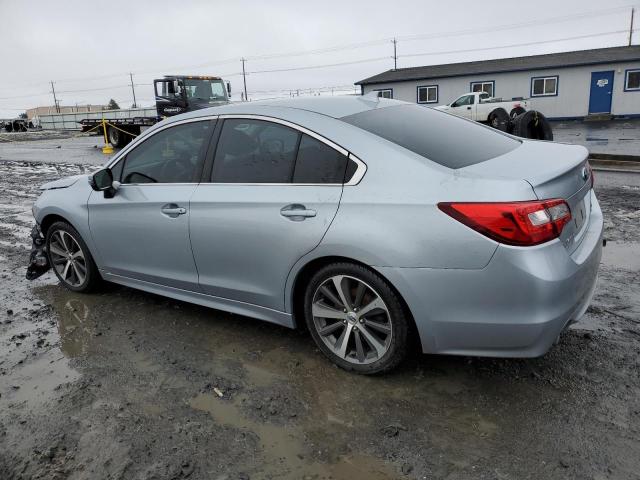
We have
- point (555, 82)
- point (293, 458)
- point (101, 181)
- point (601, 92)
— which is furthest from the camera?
point (555, 82)

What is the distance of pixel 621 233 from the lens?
6062 millimetres

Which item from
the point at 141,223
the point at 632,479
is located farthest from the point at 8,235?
the point at 632,479

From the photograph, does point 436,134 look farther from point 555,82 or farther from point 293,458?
point 555,82

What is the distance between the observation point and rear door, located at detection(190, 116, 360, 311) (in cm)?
324

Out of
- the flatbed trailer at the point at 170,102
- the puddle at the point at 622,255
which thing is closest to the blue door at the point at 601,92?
the flatbed trailer at the point at 170,102

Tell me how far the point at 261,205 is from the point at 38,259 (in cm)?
303

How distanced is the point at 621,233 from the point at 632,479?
438cm

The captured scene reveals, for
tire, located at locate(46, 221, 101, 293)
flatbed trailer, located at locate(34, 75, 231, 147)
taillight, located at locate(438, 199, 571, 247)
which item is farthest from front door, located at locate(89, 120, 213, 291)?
flatbed trailer, located at locate(34, 75, 231, 147)

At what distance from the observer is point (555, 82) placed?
31.4 m

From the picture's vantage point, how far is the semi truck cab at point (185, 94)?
2034cm

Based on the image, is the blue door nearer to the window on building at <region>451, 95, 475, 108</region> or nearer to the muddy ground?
the window on building at <region>451, 95, 475, 108</region>

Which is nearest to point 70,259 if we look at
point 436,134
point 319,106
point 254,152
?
point 254,152

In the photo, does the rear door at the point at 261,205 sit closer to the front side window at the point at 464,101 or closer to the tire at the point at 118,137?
the tire at the point at 118,137

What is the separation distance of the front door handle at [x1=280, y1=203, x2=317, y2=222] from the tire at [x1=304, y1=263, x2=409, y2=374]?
33 cm
